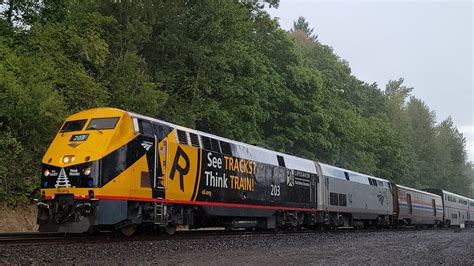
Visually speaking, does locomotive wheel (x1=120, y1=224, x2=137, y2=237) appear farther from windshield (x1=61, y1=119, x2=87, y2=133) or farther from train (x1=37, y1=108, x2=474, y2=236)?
windshield (x1=61, y1=119, x2=87, y2=133)

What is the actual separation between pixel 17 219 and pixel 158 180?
8.22 metres

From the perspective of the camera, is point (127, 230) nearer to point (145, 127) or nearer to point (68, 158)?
point (68, 158)

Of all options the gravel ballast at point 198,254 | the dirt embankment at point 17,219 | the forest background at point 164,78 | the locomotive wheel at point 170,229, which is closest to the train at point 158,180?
the locomotive wheel at point 170,229

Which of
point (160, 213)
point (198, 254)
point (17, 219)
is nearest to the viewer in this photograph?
point (198, 254)

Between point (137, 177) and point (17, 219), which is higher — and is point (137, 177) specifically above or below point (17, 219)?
above

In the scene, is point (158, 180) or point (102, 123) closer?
point (102, 123)

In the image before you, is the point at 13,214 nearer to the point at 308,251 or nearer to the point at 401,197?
the point at 308,251

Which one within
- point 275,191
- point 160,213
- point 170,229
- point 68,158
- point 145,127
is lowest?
point 170,229

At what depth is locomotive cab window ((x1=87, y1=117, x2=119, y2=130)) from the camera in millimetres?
13874

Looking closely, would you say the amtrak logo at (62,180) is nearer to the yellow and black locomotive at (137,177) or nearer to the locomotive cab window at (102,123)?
the yellow and black locomotive at (137,177)

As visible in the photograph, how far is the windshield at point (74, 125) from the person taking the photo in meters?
14.5

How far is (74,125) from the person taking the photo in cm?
1470

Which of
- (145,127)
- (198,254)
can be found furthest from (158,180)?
(198,254)

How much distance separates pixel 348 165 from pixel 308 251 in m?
40.2
